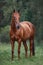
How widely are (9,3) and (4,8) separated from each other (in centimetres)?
71

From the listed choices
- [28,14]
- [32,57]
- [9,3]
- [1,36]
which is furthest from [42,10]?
[1,36]

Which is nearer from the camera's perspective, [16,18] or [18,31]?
[16,18]

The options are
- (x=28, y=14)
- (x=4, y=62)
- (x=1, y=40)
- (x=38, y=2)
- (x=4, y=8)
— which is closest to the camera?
(x=38, y=2)

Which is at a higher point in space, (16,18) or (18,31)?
(16,18)

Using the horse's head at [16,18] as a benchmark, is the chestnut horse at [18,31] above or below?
below

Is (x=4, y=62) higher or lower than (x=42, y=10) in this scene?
lower

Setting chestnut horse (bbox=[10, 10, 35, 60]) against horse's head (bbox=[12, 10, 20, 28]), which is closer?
horse's head (bbox=[12, 10, 20, 28])

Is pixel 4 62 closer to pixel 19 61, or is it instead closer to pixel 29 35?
pixel 19 61

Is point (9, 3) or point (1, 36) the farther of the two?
point (1, 36)

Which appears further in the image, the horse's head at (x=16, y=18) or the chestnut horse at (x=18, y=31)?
the chestnut horse at (x=18, y=31)

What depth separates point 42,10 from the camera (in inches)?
420

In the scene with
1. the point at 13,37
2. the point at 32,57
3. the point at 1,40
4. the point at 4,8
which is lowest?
the point at 1,40

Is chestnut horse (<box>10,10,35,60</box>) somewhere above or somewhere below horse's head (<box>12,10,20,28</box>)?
below

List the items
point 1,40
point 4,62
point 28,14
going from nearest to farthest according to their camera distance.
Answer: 1. point 4,62
2. point 28,14
3. point 1,40
